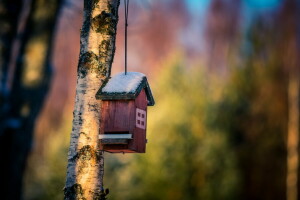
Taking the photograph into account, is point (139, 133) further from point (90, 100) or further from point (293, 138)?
point (293, 138)

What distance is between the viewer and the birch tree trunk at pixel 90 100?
12.3ft

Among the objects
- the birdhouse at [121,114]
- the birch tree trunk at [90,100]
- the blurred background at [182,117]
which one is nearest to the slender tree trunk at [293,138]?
the blurred background at [182,117]

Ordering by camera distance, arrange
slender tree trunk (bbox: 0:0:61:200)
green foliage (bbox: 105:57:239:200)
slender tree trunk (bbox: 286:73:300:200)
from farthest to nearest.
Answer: slender tree trunk (bbox: 286:73:300:200)
green foliage (bbox: 105:57:239:200)
slender tree trunk (bbox: 0:0:61:200)

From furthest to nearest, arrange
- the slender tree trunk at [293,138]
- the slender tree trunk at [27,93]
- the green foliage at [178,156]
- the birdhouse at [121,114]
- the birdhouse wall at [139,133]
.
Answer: the slender tree trunk at [293,138] → the green foliage at [178,156] → the slender tree trunk at [27,93] → the birdhouse wall at [139,133] → the birdhouse at [121,114]

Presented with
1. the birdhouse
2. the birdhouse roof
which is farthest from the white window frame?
the birdhouse roof

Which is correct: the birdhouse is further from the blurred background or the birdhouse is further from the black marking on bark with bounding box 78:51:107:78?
the blurred background

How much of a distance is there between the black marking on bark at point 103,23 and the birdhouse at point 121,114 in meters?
0.34

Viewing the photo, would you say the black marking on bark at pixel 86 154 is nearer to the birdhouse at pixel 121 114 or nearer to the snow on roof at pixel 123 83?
the birdhouse at pixel 121 114

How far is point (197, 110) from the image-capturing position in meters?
17.2

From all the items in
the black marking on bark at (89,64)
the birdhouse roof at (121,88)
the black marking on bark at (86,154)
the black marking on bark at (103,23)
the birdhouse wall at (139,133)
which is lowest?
the black marking on bark at (86,154)

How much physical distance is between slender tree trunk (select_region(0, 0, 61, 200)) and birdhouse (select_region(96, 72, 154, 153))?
15.2 ft

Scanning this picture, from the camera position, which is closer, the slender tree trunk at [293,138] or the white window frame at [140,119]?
the white window frame at [140,119]

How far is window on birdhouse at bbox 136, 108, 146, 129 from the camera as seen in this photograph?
404 centimetres

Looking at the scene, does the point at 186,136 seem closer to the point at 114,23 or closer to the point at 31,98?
the point at 31,98
